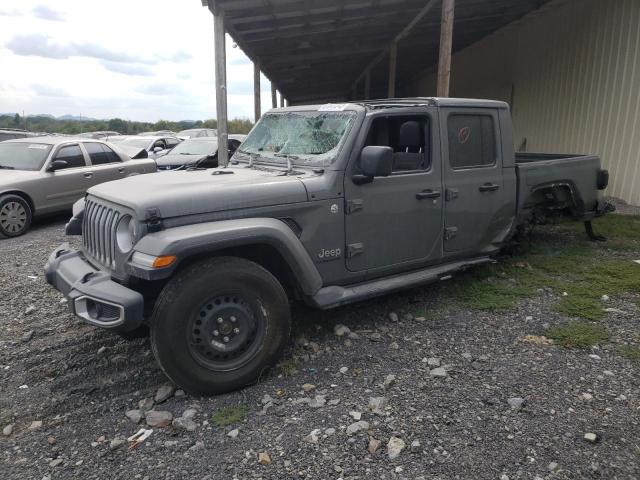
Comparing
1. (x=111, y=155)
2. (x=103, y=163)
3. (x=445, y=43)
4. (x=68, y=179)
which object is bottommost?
(x=68, y=179)

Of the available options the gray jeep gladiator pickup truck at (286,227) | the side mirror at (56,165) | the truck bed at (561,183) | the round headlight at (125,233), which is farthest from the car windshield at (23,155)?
the truck bed at (561,183)

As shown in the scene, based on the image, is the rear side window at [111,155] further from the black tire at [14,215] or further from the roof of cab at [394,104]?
the roof of cab at [394,104]

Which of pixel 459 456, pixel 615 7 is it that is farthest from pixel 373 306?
pixel 615 7

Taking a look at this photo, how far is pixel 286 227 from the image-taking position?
339 centimetres

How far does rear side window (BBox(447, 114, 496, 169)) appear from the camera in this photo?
442cm

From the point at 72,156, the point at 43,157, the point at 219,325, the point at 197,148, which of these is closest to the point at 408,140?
the point at 219,325

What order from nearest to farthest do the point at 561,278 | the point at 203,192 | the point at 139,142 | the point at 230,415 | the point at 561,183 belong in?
the point at 230,415 → the point at 203,192 → the point at 561,278 → the point at 561,183 → the point at 139,142

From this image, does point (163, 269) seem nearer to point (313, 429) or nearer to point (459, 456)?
point (313, 429)

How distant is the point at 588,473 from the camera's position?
247cm

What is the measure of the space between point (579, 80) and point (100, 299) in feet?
33.9

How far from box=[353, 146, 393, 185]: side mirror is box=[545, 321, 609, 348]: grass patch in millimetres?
1912

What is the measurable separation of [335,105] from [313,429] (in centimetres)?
261

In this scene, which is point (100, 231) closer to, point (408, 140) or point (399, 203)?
point (399, 203)

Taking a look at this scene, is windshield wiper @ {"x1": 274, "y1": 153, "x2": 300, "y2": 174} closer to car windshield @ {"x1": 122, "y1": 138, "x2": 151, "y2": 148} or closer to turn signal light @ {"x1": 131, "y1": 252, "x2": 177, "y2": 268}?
turn signal light @ {"x1": 131, "y1": 252, "x2": 177, "y2": 268}
